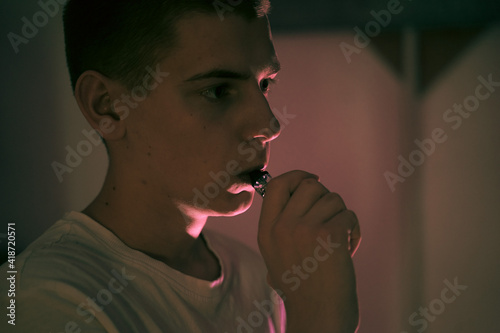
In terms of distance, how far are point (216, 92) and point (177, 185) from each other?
194 mm

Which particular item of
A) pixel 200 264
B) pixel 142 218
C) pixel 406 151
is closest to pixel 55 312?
pixel 142 218

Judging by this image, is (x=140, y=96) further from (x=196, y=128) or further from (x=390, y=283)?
(x=390, y=283)

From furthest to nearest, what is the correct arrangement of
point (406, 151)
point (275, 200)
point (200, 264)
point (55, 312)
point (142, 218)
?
point (406, 151)
point (200, 264)
point (142, 218)
point (275, 200)
point (55, 312)

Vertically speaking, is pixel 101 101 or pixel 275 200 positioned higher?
pixel 101 101

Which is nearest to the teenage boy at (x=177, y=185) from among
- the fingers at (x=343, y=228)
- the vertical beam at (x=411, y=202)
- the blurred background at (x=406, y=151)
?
the fingers at (x=343, y=228)

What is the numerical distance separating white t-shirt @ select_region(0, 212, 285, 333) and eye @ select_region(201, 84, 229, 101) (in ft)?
1.06

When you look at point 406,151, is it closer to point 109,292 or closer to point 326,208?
point 326,208

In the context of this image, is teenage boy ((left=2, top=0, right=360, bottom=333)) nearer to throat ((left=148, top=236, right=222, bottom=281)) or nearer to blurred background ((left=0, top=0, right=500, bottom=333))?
throat ((left=148, top=236, right=222, bottom=281))

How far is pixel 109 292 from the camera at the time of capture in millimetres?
696

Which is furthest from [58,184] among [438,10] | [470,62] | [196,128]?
[470,62]

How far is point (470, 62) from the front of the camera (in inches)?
63.6

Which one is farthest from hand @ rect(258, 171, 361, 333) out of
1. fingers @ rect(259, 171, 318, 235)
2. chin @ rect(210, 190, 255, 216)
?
chin @ rect(210, 190, 255, 216)

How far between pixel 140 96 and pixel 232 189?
9.9 inches

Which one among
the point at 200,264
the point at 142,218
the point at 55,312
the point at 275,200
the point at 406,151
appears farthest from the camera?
the point at 406,151
